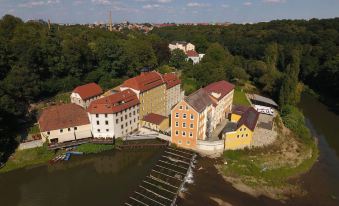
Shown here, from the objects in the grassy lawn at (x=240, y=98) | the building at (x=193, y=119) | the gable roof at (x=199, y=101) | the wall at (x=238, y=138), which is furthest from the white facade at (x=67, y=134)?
the grassy lawn at (x=240, y=98)

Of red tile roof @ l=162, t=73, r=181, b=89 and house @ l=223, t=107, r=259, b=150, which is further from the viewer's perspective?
red tile roof @ l=162, t=73, r=181, b=89

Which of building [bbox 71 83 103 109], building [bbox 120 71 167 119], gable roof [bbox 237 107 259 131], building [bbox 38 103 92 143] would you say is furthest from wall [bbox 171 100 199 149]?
building [bbox 71 83 103 109]

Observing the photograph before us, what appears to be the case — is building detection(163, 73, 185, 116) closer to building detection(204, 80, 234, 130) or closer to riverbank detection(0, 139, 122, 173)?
building detection(204, 80, 234, 130)

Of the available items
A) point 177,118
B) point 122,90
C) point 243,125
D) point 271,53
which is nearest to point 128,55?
point 122,90

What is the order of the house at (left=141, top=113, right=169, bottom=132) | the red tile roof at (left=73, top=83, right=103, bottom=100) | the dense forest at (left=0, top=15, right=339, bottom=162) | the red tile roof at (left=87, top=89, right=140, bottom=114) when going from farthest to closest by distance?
the red tile roof at (left=73, top=83, right=103, bottom=100)
the house at (left=141, top=113, right=169, bottom=132)
the dense forest at (left=0, top=15, right=339, bottom=162)
the red tile roof at (left=87, top=89, right=140, bottom=114)

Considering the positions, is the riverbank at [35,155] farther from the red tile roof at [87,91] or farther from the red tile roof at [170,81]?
the red tile roof at [170,81]
